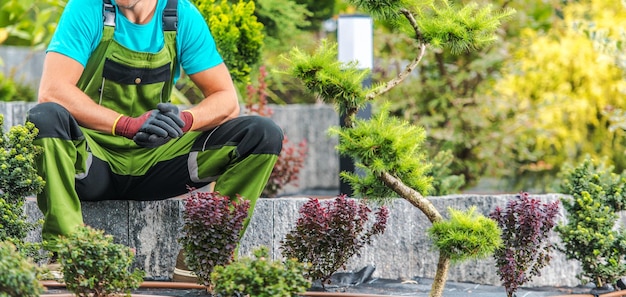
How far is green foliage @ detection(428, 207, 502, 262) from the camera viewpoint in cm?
348

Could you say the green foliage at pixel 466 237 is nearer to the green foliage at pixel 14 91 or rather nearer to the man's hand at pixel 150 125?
the man's hand at pixel 150 125

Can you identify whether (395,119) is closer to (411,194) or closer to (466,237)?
(411,194)

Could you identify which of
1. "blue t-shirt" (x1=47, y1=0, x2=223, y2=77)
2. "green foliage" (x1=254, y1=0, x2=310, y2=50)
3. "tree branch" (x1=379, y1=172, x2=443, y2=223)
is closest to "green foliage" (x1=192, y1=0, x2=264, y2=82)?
"green foliage" (x1=254, y1=0, x2=310, y2=50)

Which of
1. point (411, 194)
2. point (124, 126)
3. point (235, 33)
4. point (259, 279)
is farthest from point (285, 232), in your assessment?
point (259, 279)

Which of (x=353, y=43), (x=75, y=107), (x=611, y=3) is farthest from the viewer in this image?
(x=611, y=3)

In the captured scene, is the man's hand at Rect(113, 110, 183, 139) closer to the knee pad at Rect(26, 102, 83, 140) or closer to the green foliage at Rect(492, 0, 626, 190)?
the knee pad at Rect(26, 102, 83, 140)

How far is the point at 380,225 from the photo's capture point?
13.1 ft

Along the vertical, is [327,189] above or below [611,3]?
below

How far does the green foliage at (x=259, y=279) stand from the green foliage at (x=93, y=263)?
32 centimetres

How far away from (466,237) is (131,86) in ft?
5.17

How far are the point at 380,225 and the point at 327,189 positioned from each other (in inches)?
134

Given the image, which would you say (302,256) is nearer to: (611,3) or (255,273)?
(255,273)

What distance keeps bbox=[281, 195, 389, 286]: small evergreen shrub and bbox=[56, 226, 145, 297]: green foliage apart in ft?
3.01

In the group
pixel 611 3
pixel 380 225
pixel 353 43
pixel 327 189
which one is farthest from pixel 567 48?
pixel 380 225
